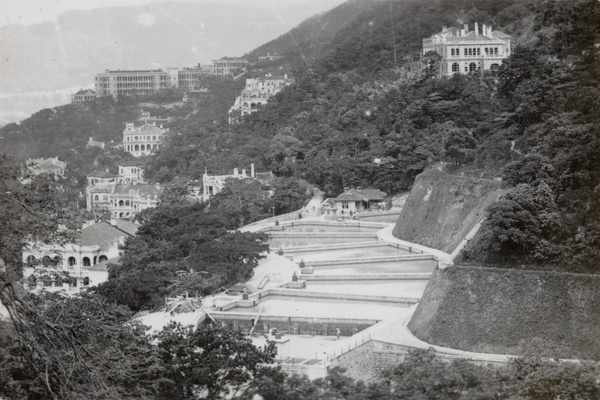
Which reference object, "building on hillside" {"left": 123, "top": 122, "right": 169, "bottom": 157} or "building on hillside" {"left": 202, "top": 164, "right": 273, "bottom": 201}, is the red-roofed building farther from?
"building on hillside" {"left": 123, "top": 122, "right": 169, "bottom": 157}

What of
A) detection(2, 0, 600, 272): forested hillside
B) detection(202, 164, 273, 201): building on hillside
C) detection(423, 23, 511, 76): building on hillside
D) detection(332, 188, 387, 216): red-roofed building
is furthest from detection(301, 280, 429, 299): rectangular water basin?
detection(423, 23, 511, 76): building on hillside

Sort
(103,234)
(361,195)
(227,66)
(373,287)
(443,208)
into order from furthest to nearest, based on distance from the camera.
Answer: (227,66), (361,195), (443,208), (103,234), (373,287)

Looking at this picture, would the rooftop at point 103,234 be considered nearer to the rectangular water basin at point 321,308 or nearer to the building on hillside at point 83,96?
the rectangular water basin at point 321,308

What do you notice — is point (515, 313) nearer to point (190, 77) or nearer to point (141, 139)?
point (141, 139)

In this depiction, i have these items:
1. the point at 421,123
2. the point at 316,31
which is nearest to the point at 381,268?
the point at 421,123

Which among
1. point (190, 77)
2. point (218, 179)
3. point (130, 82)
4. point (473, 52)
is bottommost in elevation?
point (218, 179)

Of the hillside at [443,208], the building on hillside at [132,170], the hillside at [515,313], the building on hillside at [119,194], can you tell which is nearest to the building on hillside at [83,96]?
the building on hillside at [132,170]
